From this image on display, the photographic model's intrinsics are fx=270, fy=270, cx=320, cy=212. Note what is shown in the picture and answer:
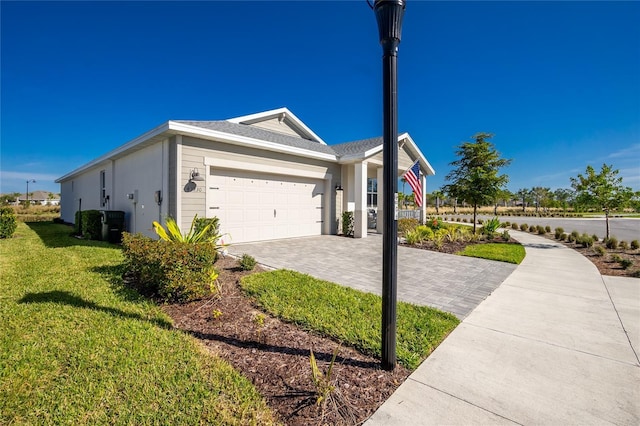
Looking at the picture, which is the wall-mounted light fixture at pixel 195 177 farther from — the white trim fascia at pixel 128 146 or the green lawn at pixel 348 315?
the green lawn at pixel 348 315

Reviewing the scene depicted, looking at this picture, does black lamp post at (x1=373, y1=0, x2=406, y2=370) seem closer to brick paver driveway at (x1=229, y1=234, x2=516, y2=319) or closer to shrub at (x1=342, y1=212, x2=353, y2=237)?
brick paver driveway at (x1=229, y1=234, x2=516, y2=319)

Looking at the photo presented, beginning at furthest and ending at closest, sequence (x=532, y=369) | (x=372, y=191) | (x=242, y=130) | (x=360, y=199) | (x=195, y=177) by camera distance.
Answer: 1. (x=372, y=191)
2. (x=360, y=199)
3. (x=242, y=130)
4. (x=195, y=177)
5. (x=532, y=369)

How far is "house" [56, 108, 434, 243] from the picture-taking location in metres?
8.00

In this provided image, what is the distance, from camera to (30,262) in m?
6.43

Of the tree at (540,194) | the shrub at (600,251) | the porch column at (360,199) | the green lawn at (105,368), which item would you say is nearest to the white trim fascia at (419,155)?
the porch column at (360,199)

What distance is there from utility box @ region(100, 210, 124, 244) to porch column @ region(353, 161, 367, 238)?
362 inches

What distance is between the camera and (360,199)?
11.7m

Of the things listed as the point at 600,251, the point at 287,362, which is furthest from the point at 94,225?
the point at 600,251

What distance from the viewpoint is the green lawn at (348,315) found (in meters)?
3.02

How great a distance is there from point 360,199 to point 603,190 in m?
8.74

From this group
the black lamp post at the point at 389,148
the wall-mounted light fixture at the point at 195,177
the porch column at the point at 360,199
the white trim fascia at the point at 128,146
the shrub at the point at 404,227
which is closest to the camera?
the black lamp post at the point at 389,148

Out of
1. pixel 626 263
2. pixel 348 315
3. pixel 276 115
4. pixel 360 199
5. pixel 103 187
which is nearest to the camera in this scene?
pixel 348 315

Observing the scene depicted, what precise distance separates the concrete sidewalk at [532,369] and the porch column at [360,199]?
732 centimetres

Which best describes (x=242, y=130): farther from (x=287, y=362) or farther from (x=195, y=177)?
(x=287, y=362)
